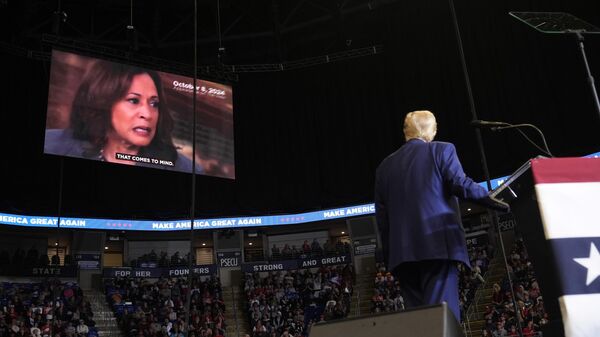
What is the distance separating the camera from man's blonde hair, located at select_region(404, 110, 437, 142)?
2.58 m

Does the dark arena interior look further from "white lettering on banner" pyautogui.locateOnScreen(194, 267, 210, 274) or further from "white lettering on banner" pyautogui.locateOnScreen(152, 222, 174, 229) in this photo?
"white lettering on banner" pyautogui.locateOnScreen(194, 267, 210, 274)

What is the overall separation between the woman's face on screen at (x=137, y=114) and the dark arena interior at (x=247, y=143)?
47mm

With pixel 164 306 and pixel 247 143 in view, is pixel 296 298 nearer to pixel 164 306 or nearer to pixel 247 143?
pixel 164 306

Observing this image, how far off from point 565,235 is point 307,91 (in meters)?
20.7

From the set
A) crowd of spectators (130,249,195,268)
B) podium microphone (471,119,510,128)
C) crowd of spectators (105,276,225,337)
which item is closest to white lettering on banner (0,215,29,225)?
crowd of spectators (105,276,225,337)

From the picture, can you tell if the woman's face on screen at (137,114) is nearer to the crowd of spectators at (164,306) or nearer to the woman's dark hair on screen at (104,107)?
the woman's dark hair on screen at (104,107)

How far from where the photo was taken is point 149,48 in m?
19.2

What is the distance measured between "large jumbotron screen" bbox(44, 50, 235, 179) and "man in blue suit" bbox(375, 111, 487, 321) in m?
11.5

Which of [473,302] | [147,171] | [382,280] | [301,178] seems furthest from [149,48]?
[473,302]

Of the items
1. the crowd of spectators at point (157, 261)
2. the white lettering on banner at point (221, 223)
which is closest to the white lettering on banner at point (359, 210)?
the white lettering on banner at point (221, 223)

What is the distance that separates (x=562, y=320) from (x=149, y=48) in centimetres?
1894

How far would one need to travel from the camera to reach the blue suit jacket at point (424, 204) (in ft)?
7.47

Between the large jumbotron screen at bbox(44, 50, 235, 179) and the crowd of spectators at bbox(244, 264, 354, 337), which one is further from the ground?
the large jumbotron screen at bbox(44, 50, 235, 179)

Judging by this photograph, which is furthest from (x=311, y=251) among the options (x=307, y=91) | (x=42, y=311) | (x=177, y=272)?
(x=42, y=311)
